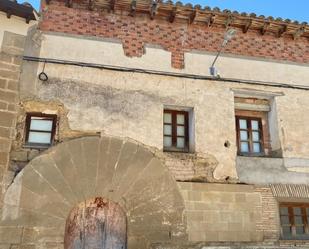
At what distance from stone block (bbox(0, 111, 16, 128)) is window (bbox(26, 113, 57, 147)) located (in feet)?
0.97

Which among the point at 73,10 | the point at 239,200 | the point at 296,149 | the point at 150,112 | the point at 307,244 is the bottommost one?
the point at 307,244

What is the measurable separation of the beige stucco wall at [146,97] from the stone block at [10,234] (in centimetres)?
181

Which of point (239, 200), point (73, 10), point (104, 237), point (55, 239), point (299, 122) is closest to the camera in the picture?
point (55, 239)

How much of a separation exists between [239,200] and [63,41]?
13.5ft

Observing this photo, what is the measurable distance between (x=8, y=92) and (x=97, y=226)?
2578mm

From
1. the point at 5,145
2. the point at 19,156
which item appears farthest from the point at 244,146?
the point at 5,145

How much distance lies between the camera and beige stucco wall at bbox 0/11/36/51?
6359 millimetres

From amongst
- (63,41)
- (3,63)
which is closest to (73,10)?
(63,41)

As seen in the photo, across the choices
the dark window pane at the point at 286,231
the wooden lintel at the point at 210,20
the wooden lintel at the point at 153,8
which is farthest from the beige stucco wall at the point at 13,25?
the dark window pane at the point at 286,231

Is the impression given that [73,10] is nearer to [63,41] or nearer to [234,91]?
[63,41]

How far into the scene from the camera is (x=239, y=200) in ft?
21.6

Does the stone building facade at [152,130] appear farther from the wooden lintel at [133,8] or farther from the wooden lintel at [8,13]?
the wooden lintel at [8,13]

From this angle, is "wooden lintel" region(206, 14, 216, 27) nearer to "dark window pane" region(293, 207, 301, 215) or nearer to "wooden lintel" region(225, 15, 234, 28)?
"wooden lintel" region(225, 15, 234, 28)

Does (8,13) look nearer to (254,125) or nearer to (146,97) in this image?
(146,97)
